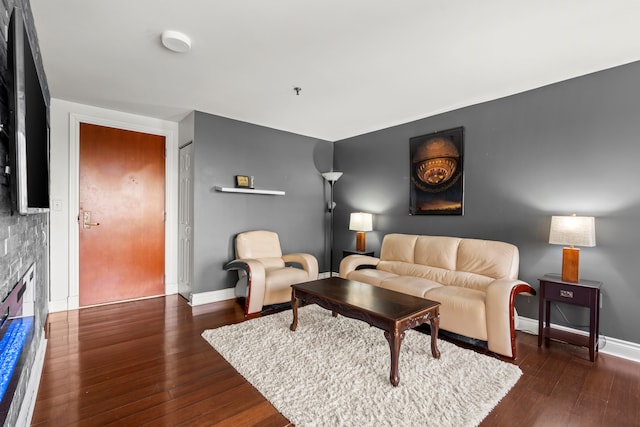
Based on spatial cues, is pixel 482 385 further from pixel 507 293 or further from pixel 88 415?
pixel 88 415

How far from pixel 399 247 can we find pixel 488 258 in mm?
1063

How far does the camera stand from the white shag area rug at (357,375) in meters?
1.78

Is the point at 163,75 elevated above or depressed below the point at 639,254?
above

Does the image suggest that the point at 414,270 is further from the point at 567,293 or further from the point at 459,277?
the point at 567,293

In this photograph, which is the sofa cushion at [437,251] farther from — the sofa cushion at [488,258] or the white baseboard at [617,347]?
the white baseboard at [617,347]

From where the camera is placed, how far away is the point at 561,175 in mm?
2932

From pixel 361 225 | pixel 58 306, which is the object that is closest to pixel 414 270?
pixel 361 225

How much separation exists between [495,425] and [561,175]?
2383 millimetres

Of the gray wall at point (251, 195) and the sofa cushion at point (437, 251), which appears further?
the gray wall at point (251, 195)

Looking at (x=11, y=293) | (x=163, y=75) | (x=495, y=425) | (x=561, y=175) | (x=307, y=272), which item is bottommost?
(x=495, y=425)

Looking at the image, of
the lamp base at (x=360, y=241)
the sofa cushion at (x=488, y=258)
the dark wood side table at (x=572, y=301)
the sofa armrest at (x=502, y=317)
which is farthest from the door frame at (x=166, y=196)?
the dark wood side table at (x=572, y=301)

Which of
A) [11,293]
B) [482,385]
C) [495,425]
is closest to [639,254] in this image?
[482,385]

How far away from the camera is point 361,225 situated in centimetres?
448

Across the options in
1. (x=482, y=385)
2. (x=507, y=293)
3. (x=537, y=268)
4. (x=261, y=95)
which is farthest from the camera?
(x=261, y=95)
